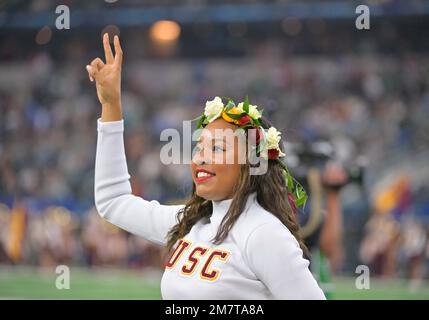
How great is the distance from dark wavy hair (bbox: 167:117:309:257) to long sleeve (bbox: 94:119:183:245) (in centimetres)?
9

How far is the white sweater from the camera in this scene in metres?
2.82

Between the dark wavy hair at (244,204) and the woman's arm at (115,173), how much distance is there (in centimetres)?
11

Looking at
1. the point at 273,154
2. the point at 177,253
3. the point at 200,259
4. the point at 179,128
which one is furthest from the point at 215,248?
the point at 179,128

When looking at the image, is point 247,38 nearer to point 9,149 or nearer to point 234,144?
point 9,149

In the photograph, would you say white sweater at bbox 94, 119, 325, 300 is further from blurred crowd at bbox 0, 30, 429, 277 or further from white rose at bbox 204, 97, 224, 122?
blurred crowd at bbox 0, 30, 429, 277

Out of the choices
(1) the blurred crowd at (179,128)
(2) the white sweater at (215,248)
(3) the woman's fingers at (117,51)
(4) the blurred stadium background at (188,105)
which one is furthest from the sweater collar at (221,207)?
(1) the blurred crowd at (179,128)

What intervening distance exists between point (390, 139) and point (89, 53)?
6.92m

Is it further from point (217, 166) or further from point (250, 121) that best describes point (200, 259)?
point (250, 121)

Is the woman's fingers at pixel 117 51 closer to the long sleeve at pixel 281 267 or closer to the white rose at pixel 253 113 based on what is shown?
the white rose at pixel 253 113

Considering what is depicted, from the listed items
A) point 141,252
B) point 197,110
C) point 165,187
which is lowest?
point 141,252

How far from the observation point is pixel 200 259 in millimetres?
A: 2994

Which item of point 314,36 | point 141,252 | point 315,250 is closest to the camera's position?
point 315,250

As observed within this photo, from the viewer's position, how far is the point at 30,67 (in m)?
18.9

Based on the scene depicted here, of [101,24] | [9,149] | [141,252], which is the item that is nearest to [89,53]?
[101,24]
